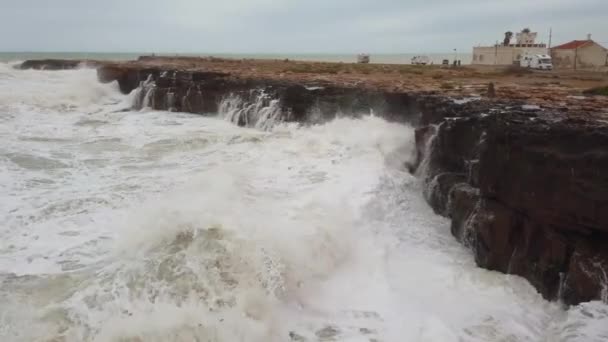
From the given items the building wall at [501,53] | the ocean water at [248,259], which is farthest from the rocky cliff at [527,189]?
the building wall at [501,53]

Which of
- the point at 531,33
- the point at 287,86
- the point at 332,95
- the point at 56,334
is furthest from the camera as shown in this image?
the point at 531,33

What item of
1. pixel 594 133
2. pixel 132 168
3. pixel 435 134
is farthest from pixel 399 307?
pixel 132 168

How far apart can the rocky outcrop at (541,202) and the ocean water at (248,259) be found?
37 centimetres

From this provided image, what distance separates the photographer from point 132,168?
480 inches

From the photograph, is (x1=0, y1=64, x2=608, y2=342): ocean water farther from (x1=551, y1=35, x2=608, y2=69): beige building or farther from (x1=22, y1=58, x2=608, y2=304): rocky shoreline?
(x1=551, y1=35, x2=608, y2=69): beige building

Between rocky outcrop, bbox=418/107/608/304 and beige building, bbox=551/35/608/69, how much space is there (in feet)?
93.0

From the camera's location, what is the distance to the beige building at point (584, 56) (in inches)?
1233

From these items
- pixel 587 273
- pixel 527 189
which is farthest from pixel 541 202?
pixel 587 273

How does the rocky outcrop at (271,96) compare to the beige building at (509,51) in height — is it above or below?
below

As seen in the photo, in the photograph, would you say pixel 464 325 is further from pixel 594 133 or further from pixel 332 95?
pixel 332 95

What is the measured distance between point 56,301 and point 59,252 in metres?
1.59

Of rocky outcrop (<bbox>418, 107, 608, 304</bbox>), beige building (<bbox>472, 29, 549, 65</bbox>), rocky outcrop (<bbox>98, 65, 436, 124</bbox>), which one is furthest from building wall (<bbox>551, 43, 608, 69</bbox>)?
rocky outcrop (<bbox>418, 107, 608, 304</bbox>)

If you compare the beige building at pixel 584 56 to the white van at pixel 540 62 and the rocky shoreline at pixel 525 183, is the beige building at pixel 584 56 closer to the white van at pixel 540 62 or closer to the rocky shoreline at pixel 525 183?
the white van at pixel 540 62

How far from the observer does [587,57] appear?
104 ft
